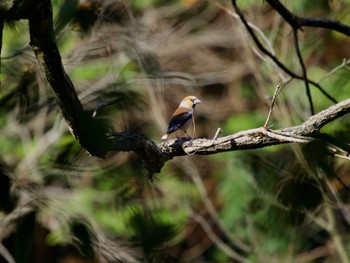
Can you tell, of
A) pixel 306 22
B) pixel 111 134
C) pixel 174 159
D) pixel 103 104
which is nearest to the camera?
pixel 103 104

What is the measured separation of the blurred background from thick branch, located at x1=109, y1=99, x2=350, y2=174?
5 cm

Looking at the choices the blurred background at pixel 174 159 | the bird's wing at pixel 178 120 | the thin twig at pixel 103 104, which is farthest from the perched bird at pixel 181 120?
the thin twig at pixel 103 104

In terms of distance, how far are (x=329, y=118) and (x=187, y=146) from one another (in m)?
0.41

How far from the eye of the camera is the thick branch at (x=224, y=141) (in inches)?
55.5

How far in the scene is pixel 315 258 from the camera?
4.30 meters

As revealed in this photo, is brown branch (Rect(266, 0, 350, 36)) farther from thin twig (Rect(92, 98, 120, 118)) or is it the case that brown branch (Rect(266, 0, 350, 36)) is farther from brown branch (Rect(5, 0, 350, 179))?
thin twig (Rect(92, 98, 120, 118))

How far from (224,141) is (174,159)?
2.75 metres

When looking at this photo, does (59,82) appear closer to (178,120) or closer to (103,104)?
(103,104)

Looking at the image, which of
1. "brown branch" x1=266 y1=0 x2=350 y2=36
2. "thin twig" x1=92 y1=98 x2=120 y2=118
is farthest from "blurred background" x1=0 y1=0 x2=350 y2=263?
"brown branch" x1=266 y1=0 x2=350 y2=36

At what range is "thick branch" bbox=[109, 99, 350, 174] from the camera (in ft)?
4.63

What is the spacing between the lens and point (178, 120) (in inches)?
94.4

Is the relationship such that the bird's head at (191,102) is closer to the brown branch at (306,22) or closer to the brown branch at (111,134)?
the brown branch at (306,22)

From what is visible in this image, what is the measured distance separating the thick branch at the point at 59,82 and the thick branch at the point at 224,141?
0.12m

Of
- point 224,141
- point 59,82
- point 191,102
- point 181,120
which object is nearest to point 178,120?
point 181,120
